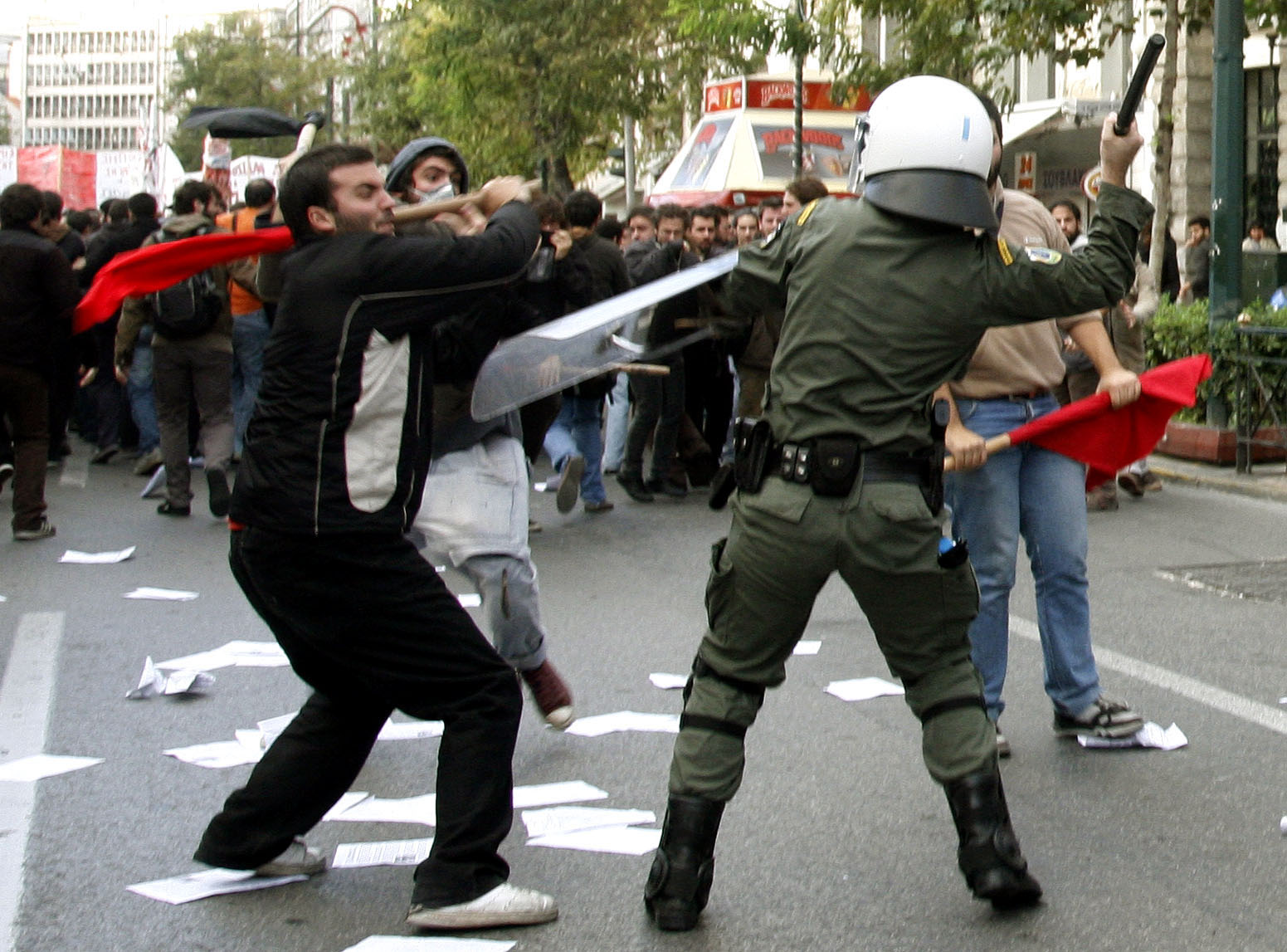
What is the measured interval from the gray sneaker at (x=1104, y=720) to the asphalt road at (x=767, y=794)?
0.07 metres

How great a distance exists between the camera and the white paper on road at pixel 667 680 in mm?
6379

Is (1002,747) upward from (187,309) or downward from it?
downward

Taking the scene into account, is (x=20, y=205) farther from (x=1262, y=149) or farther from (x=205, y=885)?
(x=1262, y=149)

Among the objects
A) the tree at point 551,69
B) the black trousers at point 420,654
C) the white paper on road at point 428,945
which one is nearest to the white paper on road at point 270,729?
the black trousers at point 420,654

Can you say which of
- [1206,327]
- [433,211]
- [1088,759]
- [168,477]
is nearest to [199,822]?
[433,211]

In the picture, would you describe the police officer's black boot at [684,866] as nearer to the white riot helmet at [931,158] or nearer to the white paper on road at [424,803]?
the white paper on road at [424,803]

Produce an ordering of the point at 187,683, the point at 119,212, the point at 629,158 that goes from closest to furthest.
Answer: the point at 187,683
the point at 119,212
the point at 629,158

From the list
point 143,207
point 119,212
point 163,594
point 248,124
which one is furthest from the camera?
point 119,212

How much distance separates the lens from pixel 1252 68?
22.6 metres

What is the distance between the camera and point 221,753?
18.2 ft

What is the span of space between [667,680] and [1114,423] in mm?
1953

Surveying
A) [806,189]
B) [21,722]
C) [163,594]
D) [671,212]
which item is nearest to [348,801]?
[21,722]

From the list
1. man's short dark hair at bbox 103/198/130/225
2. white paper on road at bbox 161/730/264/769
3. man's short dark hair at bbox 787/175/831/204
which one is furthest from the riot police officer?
man's short dark hair at bbox 103/198/130/225

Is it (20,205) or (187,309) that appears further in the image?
(187,309)
